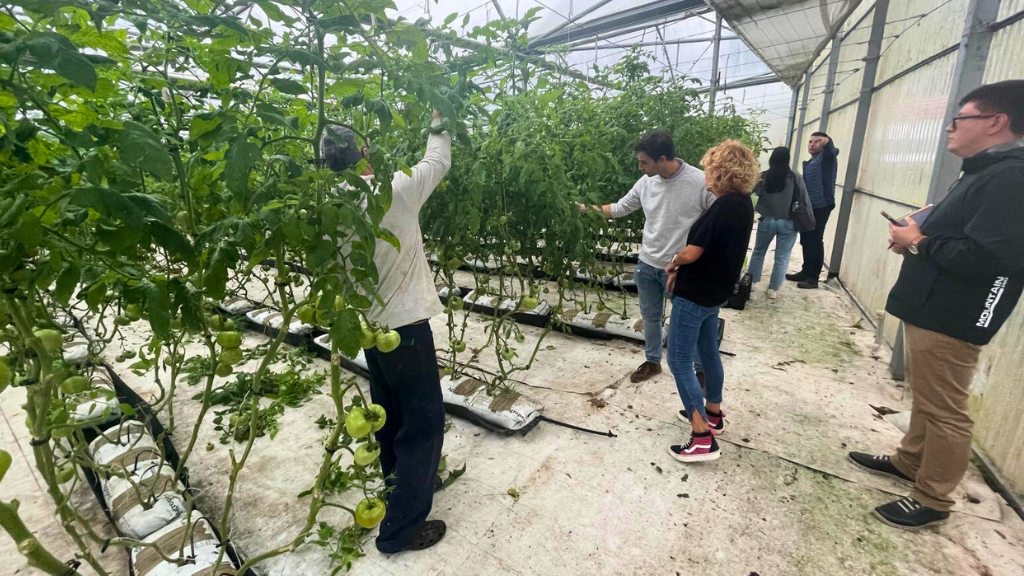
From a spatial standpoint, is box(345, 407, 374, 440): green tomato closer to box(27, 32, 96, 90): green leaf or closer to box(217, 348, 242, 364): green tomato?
box(217, 348, 242, 364): green tomato

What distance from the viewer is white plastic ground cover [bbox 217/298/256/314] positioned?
3977 millimetres

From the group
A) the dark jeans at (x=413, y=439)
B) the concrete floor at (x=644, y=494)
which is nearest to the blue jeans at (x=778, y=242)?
the concrete floor at (x=644, y=494)

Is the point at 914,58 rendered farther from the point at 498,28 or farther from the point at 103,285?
the point at 103,285

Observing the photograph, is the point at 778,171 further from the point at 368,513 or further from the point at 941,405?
the point at 368,513

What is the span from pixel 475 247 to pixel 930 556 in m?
2.25

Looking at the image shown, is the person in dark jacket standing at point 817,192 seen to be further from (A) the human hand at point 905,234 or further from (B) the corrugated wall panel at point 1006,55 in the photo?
(A) the human hand at point 905,234

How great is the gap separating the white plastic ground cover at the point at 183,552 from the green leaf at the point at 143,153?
120 cm

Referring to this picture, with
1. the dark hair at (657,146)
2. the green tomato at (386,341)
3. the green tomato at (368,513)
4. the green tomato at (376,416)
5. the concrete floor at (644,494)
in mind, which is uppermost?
the dark hair at (657,146)

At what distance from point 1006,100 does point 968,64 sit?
1379mm

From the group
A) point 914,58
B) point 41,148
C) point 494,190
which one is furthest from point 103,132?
point 914,58

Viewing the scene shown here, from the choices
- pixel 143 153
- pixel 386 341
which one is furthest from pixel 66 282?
pixel 386 341

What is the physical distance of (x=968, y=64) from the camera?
2.45 m

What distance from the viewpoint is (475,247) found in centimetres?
257

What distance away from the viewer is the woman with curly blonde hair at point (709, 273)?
1.94 metres
